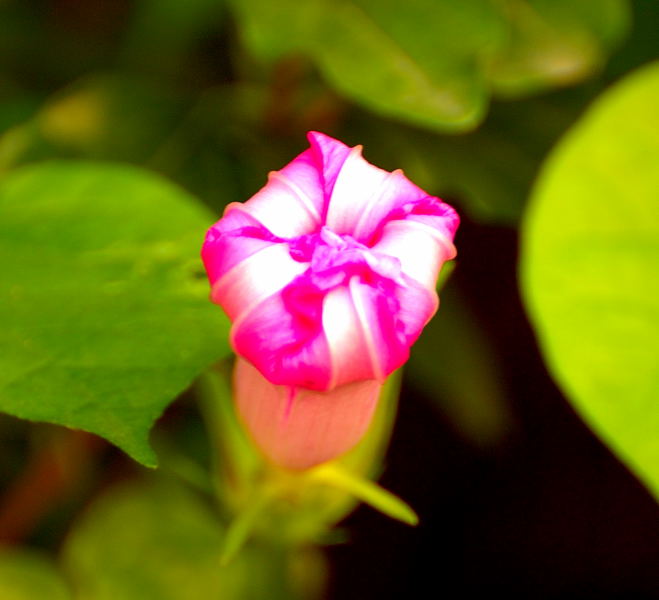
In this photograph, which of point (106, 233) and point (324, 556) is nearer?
point (106, 233)

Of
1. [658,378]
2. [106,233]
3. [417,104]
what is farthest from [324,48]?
[658,378]

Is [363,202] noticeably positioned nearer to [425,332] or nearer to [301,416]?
[301,416]

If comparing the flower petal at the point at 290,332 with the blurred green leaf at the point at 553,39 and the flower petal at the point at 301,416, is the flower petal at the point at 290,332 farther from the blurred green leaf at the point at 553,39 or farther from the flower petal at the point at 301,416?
the blurred green leaf at the point at 553,39

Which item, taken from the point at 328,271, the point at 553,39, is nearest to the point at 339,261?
the point at 328,271

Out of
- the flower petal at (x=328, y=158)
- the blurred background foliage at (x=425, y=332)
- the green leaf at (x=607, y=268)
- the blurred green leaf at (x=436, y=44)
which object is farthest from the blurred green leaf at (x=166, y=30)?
the flower petal at (x=328, y=158)

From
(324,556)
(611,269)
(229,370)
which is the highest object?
(611,269)

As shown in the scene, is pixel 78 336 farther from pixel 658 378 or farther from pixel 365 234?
pixel 658 378
